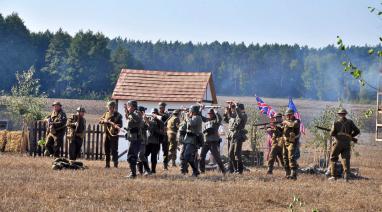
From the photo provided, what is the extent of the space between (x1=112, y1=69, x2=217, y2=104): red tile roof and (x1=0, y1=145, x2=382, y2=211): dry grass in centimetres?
1274

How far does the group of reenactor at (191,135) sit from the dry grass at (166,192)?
29.1 inches

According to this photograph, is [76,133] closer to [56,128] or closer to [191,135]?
[56,128]

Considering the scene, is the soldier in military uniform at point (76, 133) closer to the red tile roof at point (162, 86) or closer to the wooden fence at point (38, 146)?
the wooden fence at point (38, 146)

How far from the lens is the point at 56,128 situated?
25.1m

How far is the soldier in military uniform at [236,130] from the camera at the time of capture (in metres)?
23.8

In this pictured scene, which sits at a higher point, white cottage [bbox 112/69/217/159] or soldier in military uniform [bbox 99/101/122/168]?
white cottage [bbox 112/69/217/159]

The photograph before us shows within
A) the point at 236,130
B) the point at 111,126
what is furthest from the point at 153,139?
the point at 236,130

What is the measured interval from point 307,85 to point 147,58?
4057cm

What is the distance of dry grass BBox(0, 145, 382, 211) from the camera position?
15.0 meters

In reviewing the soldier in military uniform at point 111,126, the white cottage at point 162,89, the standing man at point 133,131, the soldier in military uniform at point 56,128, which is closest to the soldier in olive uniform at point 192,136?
the standing man at point 133,131

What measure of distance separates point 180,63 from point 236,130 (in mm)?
126569

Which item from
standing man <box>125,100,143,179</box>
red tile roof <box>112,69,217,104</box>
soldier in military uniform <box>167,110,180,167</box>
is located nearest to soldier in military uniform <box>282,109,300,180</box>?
standing man <box>125,100,143,179</box>

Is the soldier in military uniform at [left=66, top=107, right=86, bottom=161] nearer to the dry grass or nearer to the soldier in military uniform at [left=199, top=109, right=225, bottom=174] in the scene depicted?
the dry grass

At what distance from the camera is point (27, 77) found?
122ft
